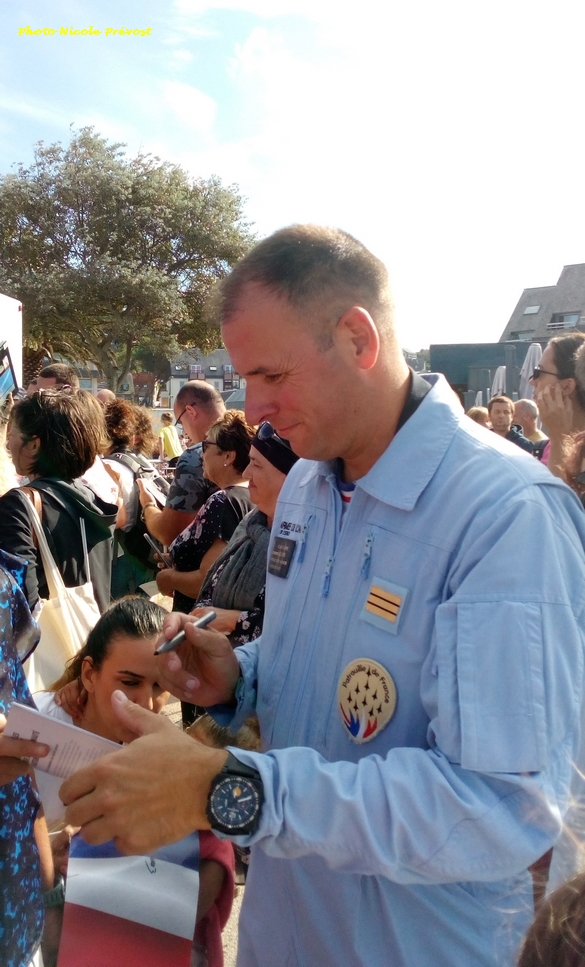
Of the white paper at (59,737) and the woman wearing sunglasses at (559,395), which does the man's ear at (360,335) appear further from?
the woman wearing sunglasses at (559,395)

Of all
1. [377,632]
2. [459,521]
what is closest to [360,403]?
[459,521]

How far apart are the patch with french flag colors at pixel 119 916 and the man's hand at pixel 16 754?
0.19 meters

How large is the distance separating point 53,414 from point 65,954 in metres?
2.38

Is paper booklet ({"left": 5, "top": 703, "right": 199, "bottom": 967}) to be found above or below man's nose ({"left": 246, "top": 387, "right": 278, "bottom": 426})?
below

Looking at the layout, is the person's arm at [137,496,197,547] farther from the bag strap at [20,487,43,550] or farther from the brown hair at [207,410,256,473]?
the bag strap at [20,487,43,550]

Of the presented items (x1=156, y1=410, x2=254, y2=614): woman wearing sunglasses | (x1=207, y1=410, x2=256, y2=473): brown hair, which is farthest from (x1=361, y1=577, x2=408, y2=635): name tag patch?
(x1=207, y1=410, x2=256, y2=473): brown hair

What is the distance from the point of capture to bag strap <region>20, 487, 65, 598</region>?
306 centimetres

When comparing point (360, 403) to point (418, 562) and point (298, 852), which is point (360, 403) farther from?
point (298, 852)

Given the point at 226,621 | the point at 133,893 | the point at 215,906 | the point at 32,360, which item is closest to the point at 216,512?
the point at 226,621

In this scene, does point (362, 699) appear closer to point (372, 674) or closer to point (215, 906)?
point (372, 674)

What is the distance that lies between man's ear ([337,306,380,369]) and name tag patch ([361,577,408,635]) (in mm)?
452

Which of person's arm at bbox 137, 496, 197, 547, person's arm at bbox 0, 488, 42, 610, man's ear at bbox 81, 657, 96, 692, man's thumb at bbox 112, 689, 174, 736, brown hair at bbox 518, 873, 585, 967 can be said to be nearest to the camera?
brown hair at bbox 518, 873, 585, 967

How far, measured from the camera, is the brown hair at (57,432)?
3344 millimetres

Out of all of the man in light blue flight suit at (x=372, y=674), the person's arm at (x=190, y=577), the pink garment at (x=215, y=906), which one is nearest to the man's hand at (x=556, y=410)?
the person's arm at (x=190, y=577)
